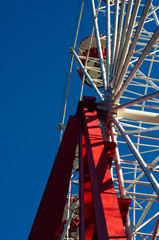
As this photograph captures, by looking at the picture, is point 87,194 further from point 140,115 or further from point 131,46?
point 131,46

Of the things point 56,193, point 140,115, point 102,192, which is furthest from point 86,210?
point 140,115

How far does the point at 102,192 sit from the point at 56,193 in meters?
2.34

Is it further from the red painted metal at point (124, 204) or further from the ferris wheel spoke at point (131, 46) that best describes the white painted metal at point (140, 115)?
the red painted metal at point (124, 204)

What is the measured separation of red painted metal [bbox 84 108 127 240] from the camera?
23.2 ft

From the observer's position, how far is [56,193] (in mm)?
10031

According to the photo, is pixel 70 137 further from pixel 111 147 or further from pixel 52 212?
pixel 52 212

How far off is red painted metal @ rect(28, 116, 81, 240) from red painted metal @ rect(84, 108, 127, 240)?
42.5 inches

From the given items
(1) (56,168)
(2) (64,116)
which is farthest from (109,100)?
(2) (64,116)

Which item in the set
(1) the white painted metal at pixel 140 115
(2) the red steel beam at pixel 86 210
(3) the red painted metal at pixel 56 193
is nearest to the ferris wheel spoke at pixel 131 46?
(1) the white painted metal at pixel 140 115

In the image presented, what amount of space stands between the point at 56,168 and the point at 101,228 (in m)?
3.85

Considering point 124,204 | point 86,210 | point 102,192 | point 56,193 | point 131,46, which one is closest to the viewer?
point 102,192

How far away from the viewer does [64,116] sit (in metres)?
22.3

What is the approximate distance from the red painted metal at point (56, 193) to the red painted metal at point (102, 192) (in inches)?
42.5

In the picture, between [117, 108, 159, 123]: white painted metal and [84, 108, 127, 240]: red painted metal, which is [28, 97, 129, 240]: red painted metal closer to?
[84, 108, 127, 240]: red painted metal
